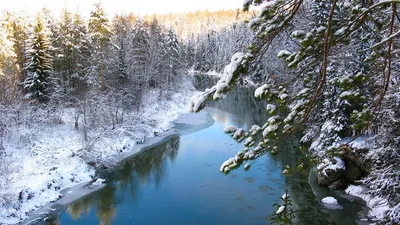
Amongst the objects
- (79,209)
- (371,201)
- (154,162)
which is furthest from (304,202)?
(79,209)

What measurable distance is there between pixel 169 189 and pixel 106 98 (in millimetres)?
11738

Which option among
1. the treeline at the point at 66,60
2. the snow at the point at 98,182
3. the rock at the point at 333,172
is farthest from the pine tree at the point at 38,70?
the rock at the point at 333,172

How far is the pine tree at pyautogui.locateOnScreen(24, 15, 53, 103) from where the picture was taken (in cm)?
2600

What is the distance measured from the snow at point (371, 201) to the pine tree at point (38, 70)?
22943 millimetres

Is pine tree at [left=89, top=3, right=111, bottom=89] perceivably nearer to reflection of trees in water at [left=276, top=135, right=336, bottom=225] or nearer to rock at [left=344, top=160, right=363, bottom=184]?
reflection of trees in water at [left=276, top=135, right=336, bottom=225]

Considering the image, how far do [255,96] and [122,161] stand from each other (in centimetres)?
1992

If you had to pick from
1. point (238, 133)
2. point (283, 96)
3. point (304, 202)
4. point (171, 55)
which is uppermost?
point (171, 55)

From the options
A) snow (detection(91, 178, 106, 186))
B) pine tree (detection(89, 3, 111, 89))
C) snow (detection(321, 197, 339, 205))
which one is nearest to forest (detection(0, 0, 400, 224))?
pine tree (detection(89, 3, 111, 89))

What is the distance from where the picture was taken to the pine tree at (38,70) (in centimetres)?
2600

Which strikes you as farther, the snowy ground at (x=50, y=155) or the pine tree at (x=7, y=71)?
the pine tree at (x=7, y=71)

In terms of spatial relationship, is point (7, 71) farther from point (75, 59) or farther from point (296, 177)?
point (296, 177)

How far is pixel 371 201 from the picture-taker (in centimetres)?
1511

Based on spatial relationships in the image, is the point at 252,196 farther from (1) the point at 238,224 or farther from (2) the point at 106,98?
(2) the point at 106,98

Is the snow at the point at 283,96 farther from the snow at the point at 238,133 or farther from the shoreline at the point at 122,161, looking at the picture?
the shoreline at the point at 122,161
